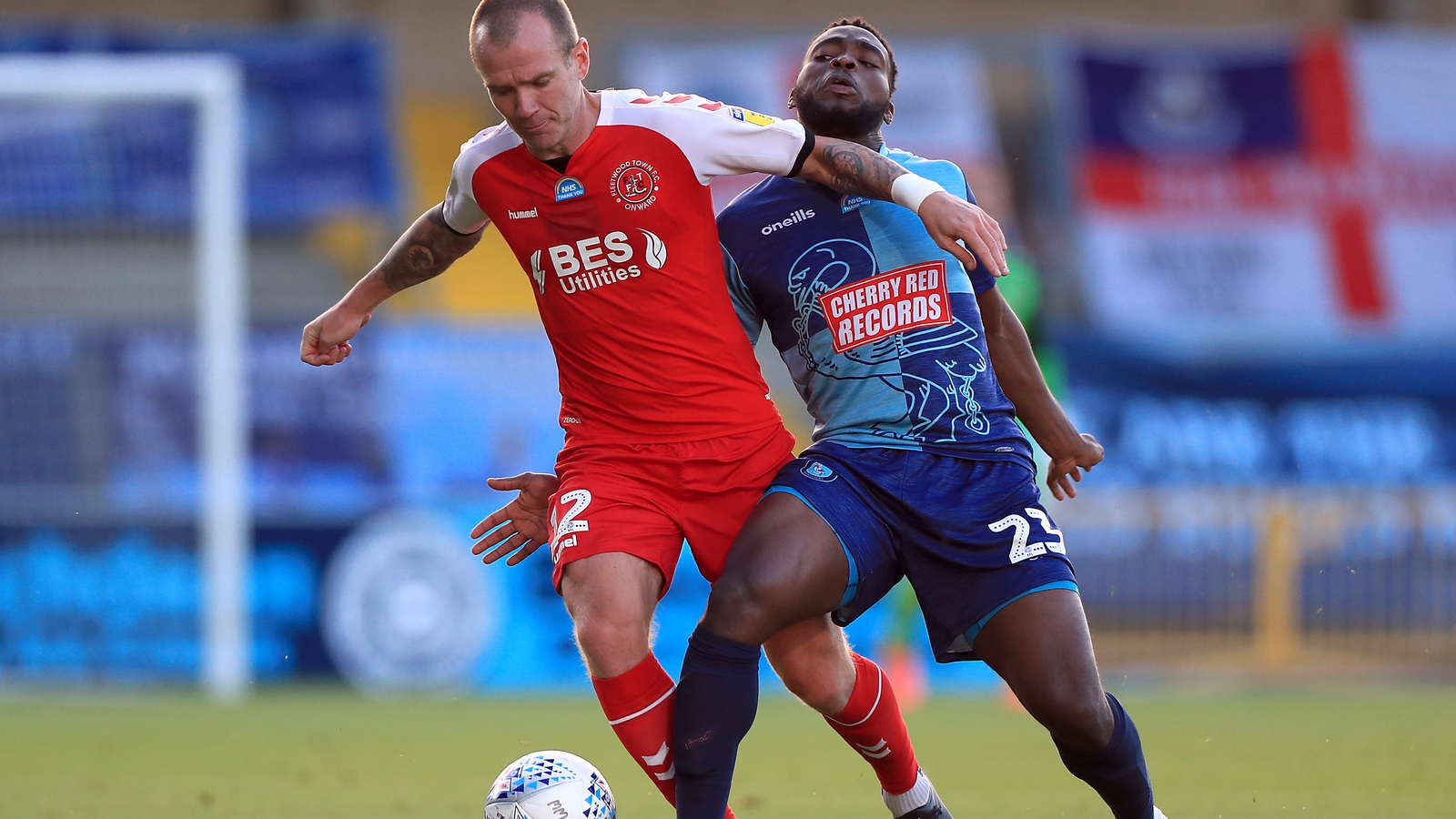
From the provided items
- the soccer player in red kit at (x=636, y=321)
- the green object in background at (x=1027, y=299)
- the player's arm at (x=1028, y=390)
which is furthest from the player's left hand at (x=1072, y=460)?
the green object in background at (x=1027, y=299)

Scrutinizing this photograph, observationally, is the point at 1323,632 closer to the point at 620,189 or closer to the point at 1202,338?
the point at 1202,338

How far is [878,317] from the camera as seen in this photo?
4.39 m

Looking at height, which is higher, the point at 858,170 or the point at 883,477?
the point at 858,170

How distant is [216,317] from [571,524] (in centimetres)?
741

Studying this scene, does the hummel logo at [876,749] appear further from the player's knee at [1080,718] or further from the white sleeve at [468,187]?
the white sleeve at [468,187]

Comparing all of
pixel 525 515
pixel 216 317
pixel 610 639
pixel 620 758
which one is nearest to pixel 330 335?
pixel 525 515

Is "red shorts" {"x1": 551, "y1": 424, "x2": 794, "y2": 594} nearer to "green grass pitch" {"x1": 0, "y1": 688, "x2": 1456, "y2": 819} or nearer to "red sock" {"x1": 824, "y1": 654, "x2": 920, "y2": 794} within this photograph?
"red sock" {"x1": 824, "y1": 654, "x2": 920, "y2": 794}

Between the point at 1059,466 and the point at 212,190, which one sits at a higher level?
the point at 212,190

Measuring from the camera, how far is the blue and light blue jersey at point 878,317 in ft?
14.4

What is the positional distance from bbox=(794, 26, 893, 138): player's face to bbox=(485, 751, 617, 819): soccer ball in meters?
1.80

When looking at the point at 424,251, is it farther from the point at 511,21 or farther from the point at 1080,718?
the point at 1080,718

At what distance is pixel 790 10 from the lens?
66.8 ft

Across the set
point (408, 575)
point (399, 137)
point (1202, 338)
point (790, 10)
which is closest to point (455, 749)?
point (408, 575)

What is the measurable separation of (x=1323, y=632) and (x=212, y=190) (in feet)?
29.1
